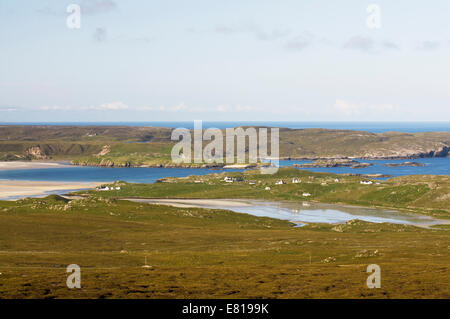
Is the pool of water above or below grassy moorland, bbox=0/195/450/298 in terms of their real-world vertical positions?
below

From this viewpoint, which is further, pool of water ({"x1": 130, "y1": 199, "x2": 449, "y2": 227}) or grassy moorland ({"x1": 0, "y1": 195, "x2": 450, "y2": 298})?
pool of water ({"x1": 130, "y1": 199, "x2": 449, "y2": 227})

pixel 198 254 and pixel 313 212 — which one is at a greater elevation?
pixel 198 254

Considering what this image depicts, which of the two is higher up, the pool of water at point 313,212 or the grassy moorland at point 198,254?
the grassy moorland at point 198,254

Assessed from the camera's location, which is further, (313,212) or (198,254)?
(313,212)

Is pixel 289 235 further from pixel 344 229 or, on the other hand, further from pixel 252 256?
pixel 252 256
